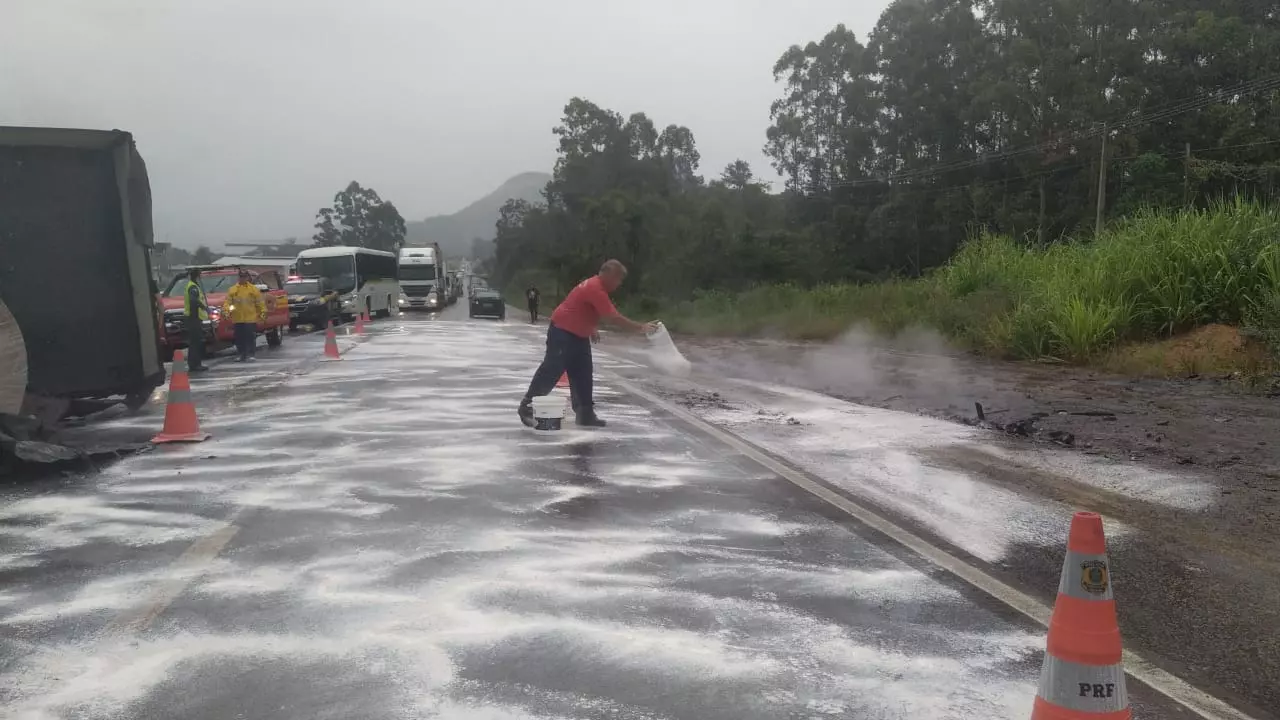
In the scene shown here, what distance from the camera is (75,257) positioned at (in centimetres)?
1067

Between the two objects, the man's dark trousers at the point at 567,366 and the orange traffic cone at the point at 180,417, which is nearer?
the orange traffic cone at the point at 180,417

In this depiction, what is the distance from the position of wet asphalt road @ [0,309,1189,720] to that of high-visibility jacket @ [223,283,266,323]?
423 inches

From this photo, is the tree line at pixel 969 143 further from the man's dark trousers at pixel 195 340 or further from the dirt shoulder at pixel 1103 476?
the man's dark trousers at pixel 195 340

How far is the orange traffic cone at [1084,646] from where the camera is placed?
300 cm

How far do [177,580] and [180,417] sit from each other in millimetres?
4872

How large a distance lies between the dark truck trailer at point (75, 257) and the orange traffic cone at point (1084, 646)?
9.89 metres

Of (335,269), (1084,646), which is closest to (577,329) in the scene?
(1084,646)

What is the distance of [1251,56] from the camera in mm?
41812

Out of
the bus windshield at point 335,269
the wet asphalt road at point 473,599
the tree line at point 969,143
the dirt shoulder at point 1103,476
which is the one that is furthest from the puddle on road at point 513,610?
the bus windshield at point 335,269

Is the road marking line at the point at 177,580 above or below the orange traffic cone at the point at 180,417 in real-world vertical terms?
below

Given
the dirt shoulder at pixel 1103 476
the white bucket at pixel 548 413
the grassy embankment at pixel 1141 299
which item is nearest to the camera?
the dirt shoulder at pixel 1103 476

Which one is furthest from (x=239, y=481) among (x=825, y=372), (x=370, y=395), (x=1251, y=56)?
(x=1251, y=56)

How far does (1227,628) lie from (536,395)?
7.00 m

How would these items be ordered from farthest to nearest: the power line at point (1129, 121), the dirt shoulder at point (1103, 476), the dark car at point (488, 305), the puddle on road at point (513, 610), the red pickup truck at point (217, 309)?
the dark car at point (488, 305) → the power line at point (1129, 121) → the red pickup truck at point (217, 309) → the dirt shoulder at point (1103, 476) → the puddle on road at point (513, 610)
